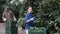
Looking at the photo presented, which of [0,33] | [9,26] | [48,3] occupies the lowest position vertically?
[0,33]

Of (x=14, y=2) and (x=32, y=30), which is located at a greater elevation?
(x=14, y=2)

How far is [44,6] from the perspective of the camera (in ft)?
25.6

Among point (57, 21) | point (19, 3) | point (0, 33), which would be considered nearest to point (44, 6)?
point (57, 21)

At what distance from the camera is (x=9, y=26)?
9.98 meters

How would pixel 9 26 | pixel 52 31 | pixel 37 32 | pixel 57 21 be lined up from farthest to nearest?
pixel 9 26, pixel 52 31, pixel 57 21, pixel 37 32

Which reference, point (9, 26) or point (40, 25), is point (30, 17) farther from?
point (9, 26)

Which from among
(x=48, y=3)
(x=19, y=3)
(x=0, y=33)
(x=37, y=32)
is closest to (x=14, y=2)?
(x=19, y=3)

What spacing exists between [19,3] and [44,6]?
4.95 feet

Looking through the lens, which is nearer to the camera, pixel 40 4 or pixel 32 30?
pixel 32 30

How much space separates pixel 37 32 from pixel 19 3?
2338 mm

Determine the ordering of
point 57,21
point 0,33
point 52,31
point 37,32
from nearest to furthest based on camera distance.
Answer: point 37,32 < point 57,21 < point 52,31 < point 0,33

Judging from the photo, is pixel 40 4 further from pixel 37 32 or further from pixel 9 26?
pixel 9 26

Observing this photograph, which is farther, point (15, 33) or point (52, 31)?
point (15, 33)

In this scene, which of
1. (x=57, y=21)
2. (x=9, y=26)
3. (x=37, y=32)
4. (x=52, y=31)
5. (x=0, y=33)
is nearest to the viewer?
(x=37, y=32)
